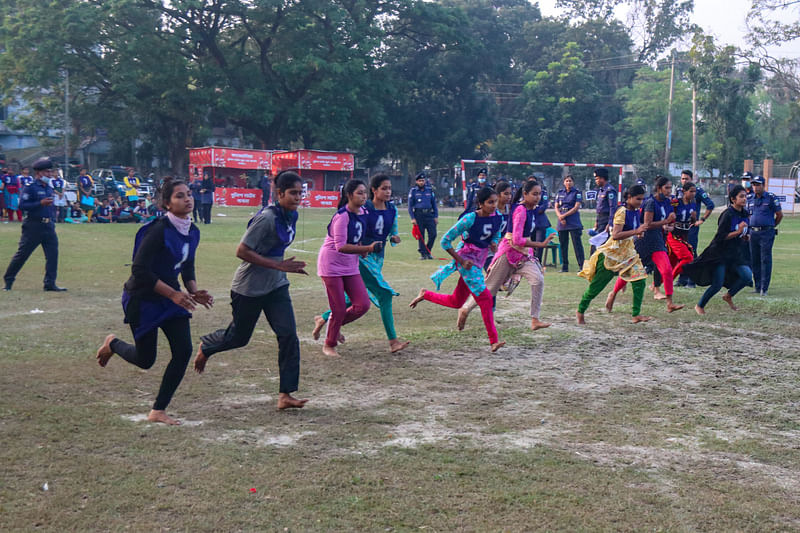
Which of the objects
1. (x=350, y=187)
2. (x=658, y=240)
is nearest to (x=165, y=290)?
(x=350, y=187)

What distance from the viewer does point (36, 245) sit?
11.4m

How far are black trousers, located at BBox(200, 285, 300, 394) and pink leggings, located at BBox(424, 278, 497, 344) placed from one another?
250 cm

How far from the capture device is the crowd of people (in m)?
5.31

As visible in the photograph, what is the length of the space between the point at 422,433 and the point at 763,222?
900cm

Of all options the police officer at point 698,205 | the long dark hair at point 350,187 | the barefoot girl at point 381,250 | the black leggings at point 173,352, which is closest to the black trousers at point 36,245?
the barefoot girl at point 381,250

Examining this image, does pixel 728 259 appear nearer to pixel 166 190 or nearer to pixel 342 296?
pixel 342 296

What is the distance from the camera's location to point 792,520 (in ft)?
12.8

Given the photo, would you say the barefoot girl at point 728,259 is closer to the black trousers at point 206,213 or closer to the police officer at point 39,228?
the police officer at point 39,228

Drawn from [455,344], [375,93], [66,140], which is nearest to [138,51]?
[66,140]

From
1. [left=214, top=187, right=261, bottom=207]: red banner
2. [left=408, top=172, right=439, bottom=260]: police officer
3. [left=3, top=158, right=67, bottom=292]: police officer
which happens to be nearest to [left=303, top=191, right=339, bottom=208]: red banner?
[left=214, top=187, right=261, bottom=207]: red banner

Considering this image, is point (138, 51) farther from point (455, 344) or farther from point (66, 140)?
point (455, 344)

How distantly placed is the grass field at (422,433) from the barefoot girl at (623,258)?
1.45 feet

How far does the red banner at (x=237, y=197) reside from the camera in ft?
127

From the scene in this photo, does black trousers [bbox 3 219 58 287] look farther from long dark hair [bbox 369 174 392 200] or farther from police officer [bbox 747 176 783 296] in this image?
police officer [bbox 747 176 783 296]
